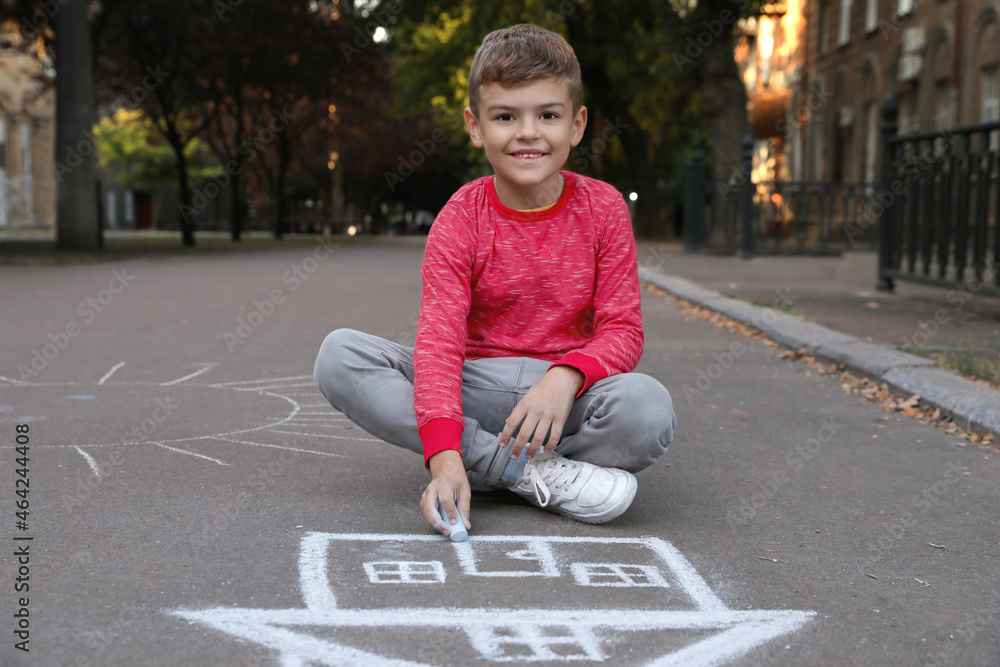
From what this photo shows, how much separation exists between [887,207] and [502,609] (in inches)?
332

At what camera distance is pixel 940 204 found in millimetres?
8695

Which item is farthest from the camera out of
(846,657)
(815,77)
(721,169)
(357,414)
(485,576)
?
(815,77)

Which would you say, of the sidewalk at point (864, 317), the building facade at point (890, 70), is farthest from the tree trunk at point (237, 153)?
the sidewalk at point (864, 317)

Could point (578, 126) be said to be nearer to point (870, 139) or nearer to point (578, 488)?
point (578, 488)

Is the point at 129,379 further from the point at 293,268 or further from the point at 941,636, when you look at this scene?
the point at 293,268

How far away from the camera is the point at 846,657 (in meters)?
2.11

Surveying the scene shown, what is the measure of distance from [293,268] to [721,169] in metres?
8.33

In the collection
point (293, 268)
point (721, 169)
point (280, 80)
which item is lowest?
point (293, 268)

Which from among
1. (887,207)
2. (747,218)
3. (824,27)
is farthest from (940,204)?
(824,27)

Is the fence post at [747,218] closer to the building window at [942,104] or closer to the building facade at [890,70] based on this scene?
the building facade at [890,70]

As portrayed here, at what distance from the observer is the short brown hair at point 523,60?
292 cm

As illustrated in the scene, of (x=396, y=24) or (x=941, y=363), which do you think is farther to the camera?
(x=396, y=24)

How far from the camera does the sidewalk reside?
4.83 m

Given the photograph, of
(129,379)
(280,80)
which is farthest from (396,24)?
(129,379)
